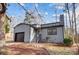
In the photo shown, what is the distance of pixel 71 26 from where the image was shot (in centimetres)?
201

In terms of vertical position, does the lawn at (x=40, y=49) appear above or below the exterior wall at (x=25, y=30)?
below

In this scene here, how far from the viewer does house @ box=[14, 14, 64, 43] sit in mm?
1989

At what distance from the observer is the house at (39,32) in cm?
199

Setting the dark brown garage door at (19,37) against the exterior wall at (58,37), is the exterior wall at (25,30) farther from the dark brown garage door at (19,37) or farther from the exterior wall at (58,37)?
the exterior wall at (58,37)

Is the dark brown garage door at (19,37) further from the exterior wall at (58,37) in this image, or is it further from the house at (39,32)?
the exterior wall at (58,37)

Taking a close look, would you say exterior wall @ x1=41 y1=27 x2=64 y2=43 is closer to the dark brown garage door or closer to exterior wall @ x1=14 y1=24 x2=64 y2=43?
exterior wall @ x1=14 y1=24 x2=64 y2=43

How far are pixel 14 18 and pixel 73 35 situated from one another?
2.23 ft

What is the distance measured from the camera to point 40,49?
6.51ft

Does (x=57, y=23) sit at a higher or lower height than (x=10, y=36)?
higher

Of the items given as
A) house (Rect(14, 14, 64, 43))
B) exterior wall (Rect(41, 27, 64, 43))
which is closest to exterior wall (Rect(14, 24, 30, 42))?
house (Rect(14, 14, 64, 43))

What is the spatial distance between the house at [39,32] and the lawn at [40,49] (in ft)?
0.18

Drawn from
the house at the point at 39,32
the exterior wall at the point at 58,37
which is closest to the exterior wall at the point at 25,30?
the house at the point at 39,32

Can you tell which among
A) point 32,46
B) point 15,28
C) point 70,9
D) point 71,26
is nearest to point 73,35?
point 71,26

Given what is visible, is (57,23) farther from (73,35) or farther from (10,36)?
(10,36)
